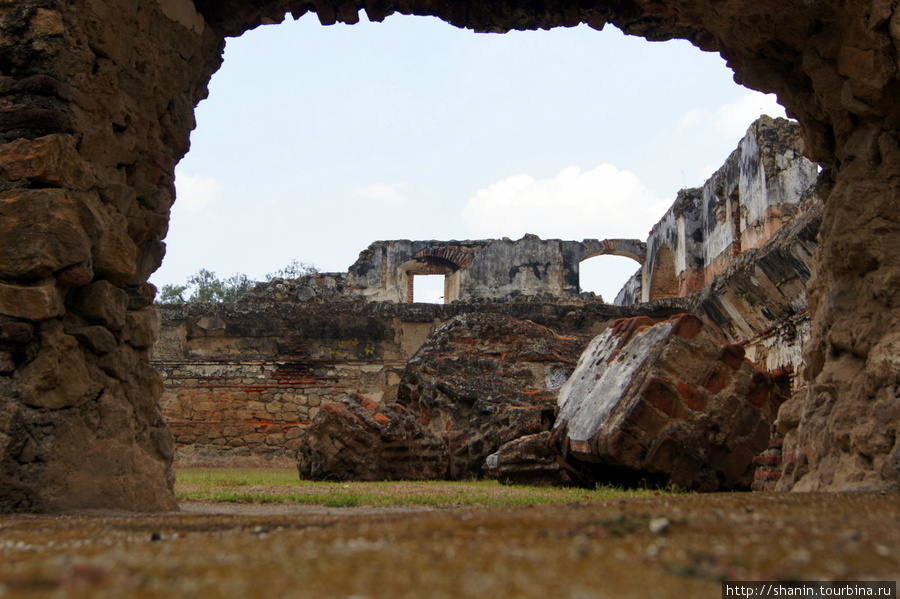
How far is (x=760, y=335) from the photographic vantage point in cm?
945

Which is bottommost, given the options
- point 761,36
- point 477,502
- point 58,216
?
point 477,502

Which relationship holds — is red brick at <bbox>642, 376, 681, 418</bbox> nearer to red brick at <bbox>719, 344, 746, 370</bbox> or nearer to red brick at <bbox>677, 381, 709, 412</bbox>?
red brick at <bbox>677, 381, 709, 412</bbox>

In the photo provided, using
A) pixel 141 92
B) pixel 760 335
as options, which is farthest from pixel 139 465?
pixel 760 335

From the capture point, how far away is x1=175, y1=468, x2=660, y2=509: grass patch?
487 centimetres

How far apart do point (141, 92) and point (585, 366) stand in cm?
438

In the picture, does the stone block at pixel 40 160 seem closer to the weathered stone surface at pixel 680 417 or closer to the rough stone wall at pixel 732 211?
the weathered stone surface at pixel 680 417

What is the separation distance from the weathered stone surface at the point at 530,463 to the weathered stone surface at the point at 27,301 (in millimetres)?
3944

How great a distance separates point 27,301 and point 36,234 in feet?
0.92

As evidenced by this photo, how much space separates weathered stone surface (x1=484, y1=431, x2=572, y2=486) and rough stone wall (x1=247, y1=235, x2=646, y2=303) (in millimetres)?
14556

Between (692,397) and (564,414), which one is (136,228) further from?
(564,414)

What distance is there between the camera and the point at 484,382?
29.8ft

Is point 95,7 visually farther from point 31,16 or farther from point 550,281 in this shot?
Result: point 550,281

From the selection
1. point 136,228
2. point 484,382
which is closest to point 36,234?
point 136,228

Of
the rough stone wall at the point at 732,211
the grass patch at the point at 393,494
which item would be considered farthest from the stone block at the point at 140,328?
the rough stone wall at the point at 732,211
